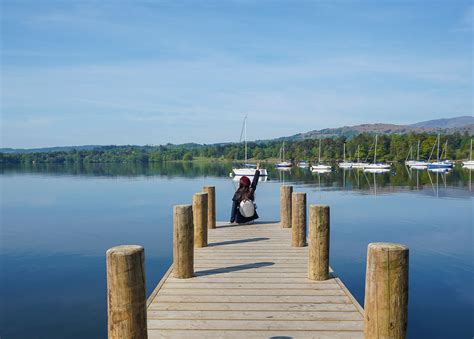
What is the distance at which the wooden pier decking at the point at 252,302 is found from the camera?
5699mm

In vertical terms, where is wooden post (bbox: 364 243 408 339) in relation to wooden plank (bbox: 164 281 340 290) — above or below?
above

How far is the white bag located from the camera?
13.3 metres

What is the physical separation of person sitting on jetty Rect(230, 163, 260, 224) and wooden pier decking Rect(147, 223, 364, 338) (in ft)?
9.98

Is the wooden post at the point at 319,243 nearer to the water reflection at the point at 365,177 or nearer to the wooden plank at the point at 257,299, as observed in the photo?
the wooden plank at the point at 257,299

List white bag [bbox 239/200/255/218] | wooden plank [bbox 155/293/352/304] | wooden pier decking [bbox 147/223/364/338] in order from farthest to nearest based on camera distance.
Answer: white bag [bbox 239/200/255/218]
wooden plank [bbox 155/293/352/304]
wooden pier decking [bbox 147/223/364/338]

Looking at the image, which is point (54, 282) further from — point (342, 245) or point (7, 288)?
point (342, 245)

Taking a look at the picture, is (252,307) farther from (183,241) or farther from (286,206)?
(286,206)

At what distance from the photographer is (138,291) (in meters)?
4.60

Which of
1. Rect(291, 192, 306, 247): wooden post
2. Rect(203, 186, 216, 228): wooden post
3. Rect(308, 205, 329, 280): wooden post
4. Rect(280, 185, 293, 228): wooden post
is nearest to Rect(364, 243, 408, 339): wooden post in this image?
Rect(308, 205, 329, 280): wooden post

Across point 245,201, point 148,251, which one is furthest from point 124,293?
point 148,251

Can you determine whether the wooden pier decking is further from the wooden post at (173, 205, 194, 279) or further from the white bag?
the white bag

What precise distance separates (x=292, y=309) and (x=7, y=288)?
1160cm

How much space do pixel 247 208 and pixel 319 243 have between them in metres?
5.89

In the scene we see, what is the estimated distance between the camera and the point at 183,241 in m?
7.93
